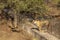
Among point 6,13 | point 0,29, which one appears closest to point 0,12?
point 6,13

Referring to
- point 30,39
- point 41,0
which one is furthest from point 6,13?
point 30,39

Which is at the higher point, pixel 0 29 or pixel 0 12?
pixel 0 12

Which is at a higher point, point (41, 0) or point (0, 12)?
point (41, 0)

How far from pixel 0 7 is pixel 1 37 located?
5.12 ft

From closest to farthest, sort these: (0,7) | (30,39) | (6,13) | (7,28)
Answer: (30,39)
(0,7)
(7,28)
(6,13)

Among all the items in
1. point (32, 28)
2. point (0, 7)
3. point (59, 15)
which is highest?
point (0, 7)

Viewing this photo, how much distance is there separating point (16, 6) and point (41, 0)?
1.27m

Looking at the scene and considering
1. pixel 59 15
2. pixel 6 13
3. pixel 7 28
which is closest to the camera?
pixel 7 28

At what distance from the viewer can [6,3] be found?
1008cm

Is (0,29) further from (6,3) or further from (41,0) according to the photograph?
(41,0)

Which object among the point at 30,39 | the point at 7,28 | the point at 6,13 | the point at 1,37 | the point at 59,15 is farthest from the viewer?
the point at 59,15

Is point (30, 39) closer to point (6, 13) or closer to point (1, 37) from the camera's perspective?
point (1, 37)

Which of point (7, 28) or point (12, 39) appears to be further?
point (7, 28)

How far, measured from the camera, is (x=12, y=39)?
8.84 meters
